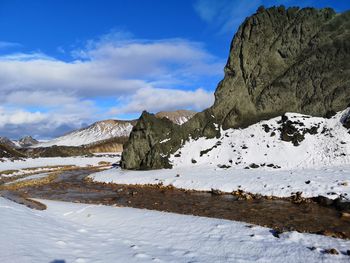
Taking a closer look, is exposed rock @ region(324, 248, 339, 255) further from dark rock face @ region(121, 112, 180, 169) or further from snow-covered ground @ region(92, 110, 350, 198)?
dark rock face @ region(121, 112, 180, 169)

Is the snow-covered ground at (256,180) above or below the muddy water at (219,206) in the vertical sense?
above

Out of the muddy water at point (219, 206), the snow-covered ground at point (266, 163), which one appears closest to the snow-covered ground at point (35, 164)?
the snow-covered ground at point (266, 163)

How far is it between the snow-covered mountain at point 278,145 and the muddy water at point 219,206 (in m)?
7.38

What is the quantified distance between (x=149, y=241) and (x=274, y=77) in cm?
2861

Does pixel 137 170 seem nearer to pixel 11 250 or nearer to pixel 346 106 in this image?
pixel 346 106

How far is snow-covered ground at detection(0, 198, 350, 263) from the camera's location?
418 inches

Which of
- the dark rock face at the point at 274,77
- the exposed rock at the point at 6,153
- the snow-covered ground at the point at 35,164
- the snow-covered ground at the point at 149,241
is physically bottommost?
the snow-covered ground at the point at 149,241

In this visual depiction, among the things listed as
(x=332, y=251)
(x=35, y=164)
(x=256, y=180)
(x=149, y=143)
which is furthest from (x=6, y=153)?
(x=332, y=251)

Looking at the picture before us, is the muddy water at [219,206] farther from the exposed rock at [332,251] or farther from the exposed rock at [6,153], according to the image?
the exposed rock at [6,153]

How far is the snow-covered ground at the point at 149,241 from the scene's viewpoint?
10.6 meters

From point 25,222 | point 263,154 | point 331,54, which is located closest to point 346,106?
point 331,54

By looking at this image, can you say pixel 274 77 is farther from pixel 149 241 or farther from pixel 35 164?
pixel 35 164

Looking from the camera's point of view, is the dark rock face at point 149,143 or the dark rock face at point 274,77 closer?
the dark rock face at point 274,77

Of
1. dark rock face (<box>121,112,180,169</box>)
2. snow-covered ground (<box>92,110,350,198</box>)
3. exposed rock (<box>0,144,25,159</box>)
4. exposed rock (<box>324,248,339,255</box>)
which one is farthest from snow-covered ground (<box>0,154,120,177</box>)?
exposed rock (<box>324,248,339,255</box>)
